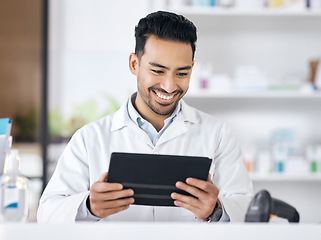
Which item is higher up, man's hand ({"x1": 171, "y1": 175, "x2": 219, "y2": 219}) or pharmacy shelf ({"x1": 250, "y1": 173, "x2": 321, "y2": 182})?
man's hand ({"x1": 171, "y1": 175, "x2": 219, "y2": 219})

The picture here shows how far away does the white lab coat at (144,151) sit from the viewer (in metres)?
1.54

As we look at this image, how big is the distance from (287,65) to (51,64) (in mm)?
1767

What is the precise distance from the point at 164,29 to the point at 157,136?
385mm

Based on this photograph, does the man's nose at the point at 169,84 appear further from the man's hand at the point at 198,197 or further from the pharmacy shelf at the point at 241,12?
the pharmacy shelf at the point at 241,12

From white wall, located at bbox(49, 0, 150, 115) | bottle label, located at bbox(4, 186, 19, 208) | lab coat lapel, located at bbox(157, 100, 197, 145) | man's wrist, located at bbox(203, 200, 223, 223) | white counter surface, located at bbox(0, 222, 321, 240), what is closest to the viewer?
white counter surface, located at bbox(0, 222, 321, 240)

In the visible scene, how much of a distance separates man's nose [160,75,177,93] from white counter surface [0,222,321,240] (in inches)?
31.4

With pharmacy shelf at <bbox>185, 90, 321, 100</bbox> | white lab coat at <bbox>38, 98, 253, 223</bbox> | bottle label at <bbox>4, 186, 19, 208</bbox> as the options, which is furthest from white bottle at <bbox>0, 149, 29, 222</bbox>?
pharmacy shelf at <bbox>185, 90, 321, 100</bbox>

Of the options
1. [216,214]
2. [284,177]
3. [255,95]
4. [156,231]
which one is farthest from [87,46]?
[156,231]

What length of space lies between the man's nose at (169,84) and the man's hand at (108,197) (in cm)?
43

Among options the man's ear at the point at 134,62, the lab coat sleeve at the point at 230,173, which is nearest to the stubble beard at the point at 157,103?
the man's ear at the point at 134,62

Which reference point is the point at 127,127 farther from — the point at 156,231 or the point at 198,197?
the point at 156,231

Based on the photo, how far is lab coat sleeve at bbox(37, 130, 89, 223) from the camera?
4.54 feet

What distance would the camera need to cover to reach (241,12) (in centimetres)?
275

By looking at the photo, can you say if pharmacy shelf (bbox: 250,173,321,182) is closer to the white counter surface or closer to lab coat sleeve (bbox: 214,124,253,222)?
lab coat sleeve (bbox: 214,124,253,222)
